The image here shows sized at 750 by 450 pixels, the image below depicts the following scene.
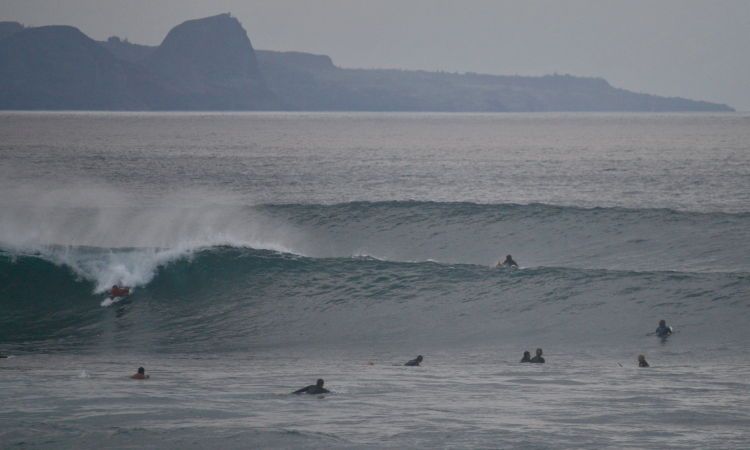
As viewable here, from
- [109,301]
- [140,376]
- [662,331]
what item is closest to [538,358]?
[662,331]

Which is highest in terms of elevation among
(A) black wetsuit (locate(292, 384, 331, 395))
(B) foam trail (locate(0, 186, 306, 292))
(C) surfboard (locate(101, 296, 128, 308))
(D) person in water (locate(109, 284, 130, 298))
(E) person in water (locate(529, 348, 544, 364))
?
(B) foam trail (locate(0, 186, 306, 292))

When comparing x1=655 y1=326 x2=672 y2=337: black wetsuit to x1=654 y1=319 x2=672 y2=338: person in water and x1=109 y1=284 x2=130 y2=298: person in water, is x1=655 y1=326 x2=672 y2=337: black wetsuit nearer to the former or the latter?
x1=654 y1=319 x2=672 y2=338: person in water

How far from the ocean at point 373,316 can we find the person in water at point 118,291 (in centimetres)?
61

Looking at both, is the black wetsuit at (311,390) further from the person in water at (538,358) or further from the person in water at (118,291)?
the person in water at (118,291)

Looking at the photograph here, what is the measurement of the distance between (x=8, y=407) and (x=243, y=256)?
1640 cm

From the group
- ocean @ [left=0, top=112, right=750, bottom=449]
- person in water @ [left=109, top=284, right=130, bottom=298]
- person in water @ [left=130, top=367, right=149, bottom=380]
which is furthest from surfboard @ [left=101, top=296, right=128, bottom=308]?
person in water @ [left=130, top=367, right=149, bottom=380]

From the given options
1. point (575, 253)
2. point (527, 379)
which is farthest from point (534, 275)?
point (527, 379)

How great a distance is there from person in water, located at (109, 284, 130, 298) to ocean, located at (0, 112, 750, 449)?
0.61 m

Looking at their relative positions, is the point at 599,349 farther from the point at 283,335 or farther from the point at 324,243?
the point at 324,243

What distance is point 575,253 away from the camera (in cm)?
3525

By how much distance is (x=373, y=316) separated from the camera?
26328 millimetres

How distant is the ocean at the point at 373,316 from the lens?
14797mm

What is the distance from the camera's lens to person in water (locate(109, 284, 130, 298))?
27578mm

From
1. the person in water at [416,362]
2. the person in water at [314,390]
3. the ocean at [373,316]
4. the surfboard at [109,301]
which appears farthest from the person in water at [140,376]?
the surfboard at [109,301]
